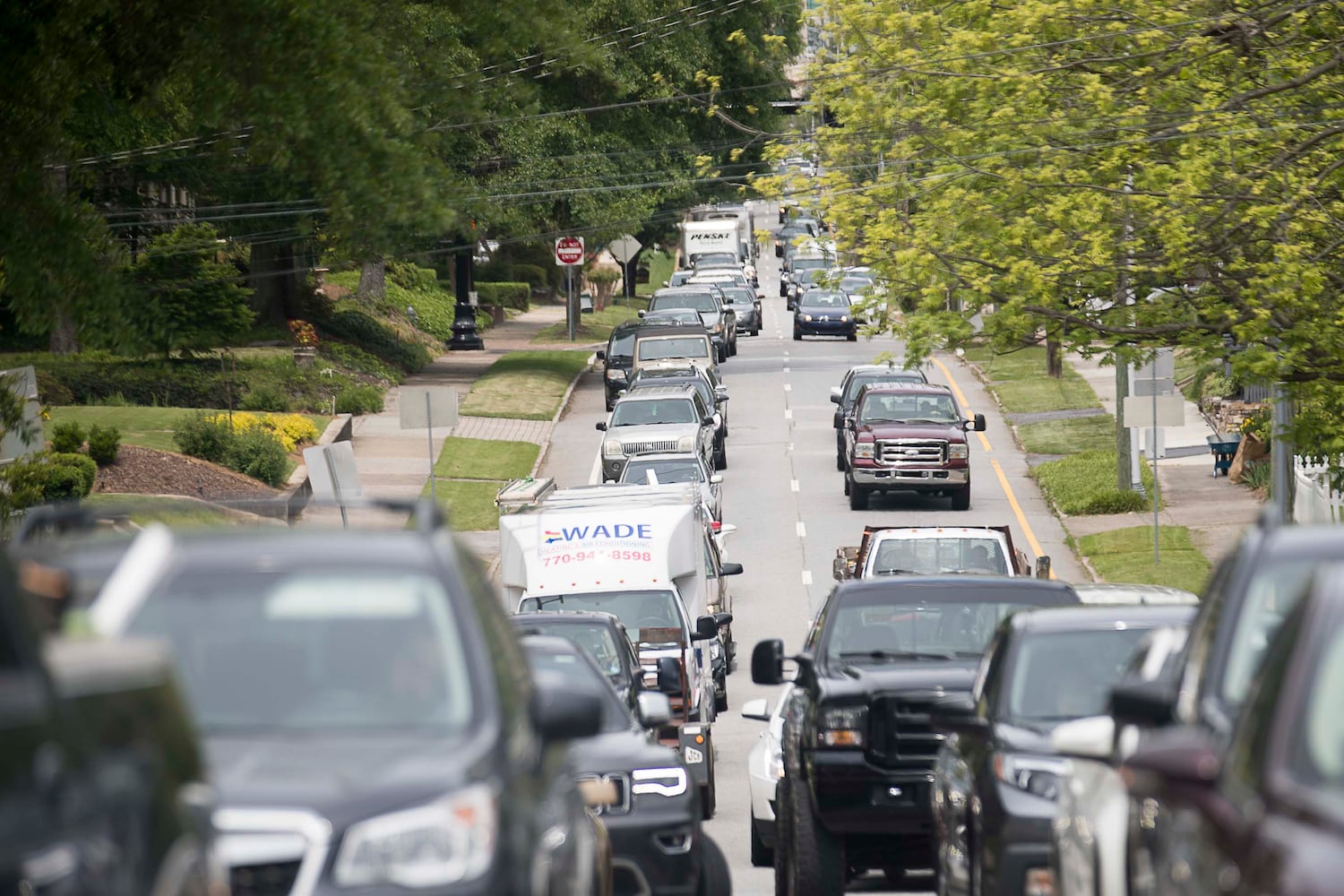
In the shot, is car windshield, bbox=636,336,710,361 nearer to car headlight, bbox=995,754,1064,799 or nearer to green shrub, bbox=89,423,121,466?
green shrub, bbox=89,423,121,466

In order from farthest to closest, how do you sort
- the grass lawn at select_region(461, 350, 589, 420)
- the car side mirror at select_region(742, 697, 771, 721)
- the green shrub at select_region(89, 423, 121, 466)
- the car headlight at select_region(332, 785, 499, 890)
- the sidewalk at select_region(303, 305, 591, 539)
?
the grass lawn at select_region(461, 350, 589, 420) → the sidewalk at select_region(303, 305, 591, 539) → the green shrub at select_region(89, 423, 121, 466) → the car side mirror at select_region(742, 697, 771, 721) → the car headlight at select_region(332, 785, 499, 890)

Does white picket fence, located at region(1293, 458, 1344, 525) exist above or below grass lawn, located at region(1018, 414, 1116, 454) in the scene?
below

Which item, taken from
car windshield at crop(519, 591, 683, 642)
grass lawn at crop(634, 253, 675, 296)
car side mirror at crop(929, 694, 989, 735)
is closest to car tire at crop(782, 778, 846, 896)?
car side mirror at crop(929, 694, 989, 735)

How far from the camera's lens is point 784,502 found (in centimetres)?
3772

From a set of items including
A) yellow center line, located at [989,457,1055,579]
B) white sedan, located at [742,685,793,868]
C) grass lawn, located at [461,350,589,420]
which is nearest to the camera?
white sedan, located at [742,685,793,868]

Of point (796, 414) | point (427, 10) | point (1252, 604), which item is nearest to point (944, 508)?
point (796, 414)

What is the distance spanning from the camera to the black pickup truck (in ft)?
13.0

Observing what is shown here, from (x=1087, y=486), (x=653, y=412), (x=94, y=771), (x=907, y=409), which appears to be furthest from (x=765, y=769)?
(x=1087, y=486)

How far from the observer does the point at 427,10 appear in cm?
2539

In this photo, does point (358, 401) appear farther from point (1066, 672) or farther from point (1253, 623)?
point (1253, 623)

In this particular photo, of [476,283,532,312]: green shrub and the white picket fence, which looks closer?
the white picket fence

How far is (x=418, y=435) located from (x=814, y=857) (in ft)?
104

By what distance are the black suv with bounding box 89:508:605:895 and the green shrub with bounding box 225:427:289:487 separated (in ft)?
93.5

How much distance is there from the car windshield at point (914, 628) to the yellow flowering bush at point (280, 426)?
80.1 ft
